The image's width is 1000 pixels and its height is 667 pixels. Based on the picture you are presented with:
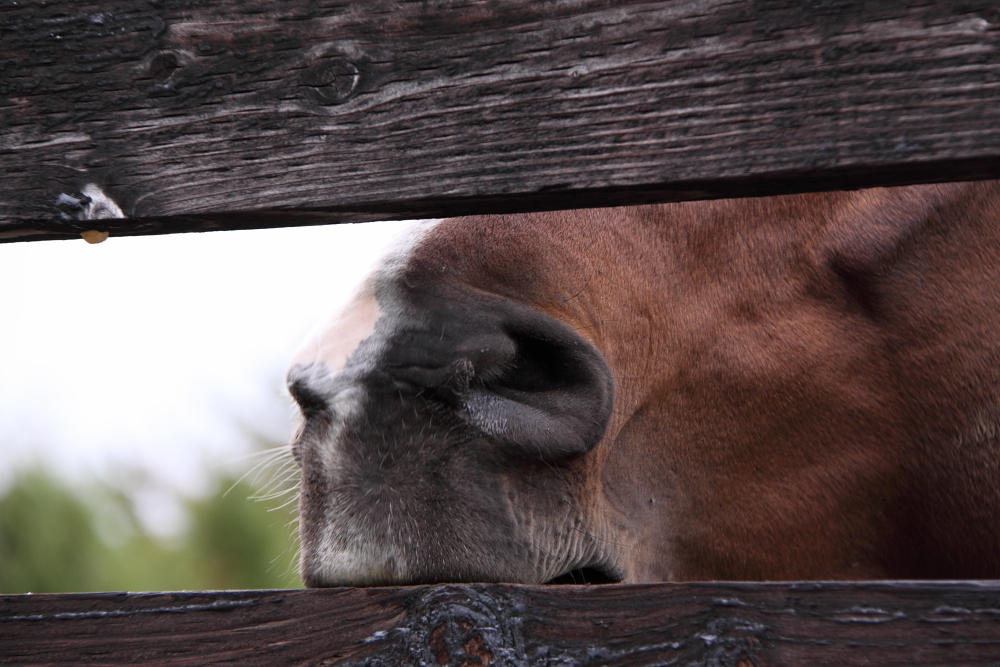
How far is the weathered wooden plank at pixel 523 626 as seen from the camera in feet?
2.18

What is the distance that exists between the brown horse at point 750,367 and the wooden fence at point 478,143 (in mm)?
291

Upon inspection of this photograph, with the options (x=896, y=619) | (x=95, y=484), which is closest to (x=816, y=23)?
(x=896, y=619)

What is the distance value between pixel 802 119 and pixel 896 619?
42cm

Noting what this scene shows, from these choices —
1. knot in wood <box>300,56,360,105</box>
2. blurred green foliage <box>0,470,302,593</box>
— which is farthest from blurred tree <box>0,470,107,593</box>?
knot in wood <box>300,56,360,105</box>

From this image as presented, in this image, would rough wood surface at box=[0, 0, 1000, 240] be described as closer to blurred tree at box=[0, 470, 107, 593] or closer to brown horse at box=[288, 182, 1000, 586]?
brown horse at box=[288, 182, 1000, 586]

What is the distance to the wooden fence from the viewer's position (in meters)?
0.66

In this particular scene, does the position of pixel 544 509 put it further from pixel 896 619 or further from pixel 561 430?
pixel 896 619

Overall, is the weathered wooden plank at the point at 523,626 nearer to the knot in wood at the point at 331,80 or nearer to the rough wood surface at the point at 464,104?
the rough wood surface at the point at 464,104

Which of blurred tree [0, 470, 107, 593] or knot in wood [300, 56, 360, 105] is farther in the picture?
blurred tree [0, 470, 107, 593]

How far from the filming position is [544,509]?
3.31 feet

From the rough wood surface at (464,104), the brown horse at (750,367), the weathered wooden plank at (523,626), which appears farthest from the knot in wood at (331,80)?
the weathered wooden plank at (523,626)

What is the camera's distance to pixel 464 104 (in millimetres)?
725

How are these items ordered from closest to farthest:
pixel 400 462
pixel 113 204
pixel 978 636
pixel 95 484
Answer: pixel 978 636 < pixel 113 204 < pixel 400 462 < pixel 95 484

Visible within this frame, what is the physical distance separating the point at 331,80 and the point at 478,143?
15cm
